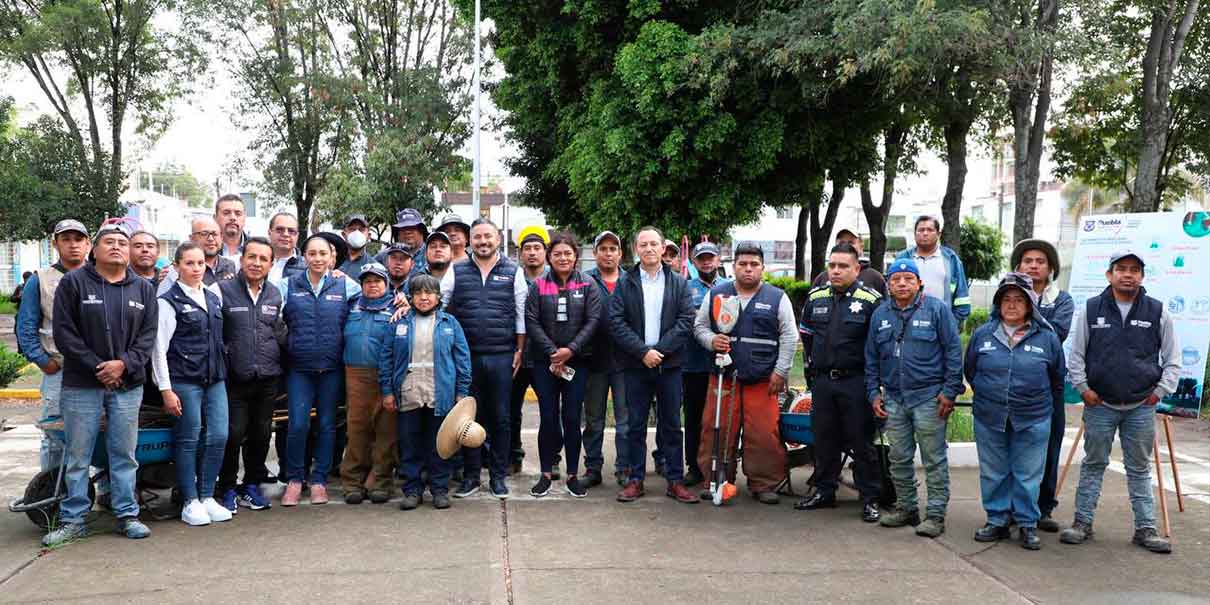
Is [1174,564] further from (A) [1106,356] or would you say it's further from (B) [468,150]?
(B) [468,150]

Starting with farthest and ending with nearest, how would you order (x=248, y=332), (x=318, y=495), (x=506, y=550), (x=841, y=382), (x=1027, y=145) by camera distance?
(x=1027, y=145), (x=318, y=495), (x=841, y=382), (x=248, y=332), (x=506, y=550)

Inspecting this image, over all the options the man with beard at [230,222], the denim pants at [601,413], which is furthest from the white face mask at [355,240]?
the denim pants at [601,413]

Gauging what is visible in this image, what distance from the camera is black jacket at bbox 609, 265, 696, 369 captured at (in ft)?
21.2

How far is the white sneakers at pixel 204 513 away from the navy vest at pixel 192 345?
32.6 inches

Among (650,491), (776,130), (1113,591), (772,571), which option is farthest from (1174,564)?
(776,130)

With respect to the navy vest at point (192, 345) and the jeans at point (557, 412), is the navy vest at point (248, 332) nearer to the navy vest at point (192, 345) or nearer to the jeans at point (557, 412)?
the navy vest at point (192, 345)

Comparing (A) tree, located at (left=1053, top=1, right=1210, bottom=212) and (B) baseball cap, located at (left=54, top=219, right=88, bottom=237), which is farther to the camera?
(A) tree, located at (left=1053, top=1, right=1210, bottom=212)

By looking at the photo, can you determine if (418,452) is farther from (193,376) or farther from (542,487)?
(193,376)

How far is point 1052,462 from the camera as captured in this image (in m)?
5.92

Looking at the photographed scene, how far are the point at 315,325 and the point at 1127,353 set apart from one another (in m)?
5.34

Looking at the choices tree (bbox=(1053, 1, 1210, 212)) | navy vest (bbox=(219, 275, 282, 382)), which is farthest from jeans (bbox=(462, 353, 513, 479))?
tree (bbox=(1053, 1, 1210, 212))

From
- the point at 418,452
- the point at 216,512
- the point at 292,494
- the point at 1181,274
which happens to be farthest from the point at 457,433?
the point at 1181,274

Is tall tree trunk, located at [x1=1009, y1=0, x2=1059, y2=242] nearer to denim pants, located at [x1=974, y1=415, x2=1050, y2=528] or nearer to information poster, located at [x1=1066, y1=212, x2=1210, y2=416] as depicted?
information poster, located at [x1=1066, y1=212, x2=1210, y2=416]

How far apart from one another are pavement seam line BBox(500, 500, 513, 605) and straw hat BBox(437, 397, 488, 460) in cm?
55
